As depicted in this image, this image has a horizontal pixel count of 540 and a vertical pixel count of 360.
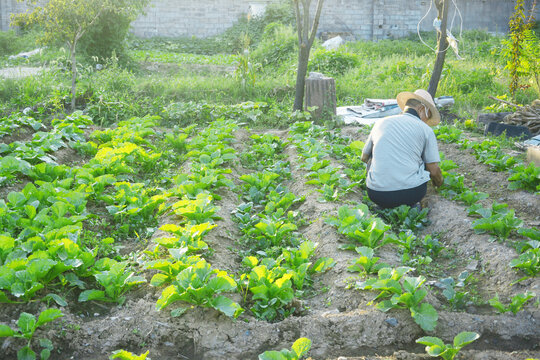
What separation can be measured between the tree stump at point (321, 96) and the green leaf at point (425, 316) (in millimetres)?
6386

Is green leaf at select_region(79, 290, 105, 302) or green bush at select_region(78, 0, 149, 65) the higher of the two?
green bush at select_region(78, 0, 149, 65)

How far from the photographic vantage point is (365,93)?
11383 mm

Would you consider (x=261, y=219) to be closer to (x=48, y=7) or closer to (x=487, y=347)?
(x=487, y=347)

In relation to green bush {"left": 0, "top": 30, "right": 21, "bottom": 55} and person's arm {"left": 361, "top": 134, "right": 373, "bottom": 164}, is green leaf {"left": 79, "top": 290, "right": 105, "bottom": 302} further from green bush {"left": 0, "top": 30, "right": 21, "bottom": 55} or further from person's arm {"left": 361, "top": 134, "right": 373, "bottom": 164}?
green bush {"left": 0, "top": 30, "right": 21, "bottom": 55}

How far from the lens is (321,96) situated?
9422 millimetres

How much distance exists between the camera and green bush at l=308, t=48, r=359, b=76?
523 inches

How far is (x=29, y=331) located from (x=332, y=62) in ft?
37.8

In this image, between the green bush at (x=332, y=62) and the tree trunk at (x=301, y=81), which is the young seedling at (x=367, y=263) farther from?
the green bush at (x=332, y=62)

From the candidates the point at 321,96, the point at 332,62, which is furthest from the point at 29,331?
the point at 332,62

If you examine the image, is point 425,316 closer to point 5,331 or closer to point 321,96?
point 5,331

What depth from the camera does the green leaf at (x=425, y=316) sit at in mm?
3205

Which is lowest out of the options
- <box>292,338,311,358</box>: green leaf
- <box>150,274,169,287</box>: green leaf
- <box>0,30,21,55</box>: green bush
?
<box>150,274,169,287</box>: green leaf

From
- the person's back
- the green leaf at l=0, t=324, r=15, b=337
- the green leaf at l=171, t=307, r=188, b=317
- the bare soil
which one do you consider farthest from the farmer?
the green leaf at l=0, t=324, r=15, b=337

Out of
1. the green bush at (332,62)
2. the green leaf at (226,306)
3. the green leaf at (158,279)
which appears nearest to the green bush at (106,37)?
the green bush at (332,62)
